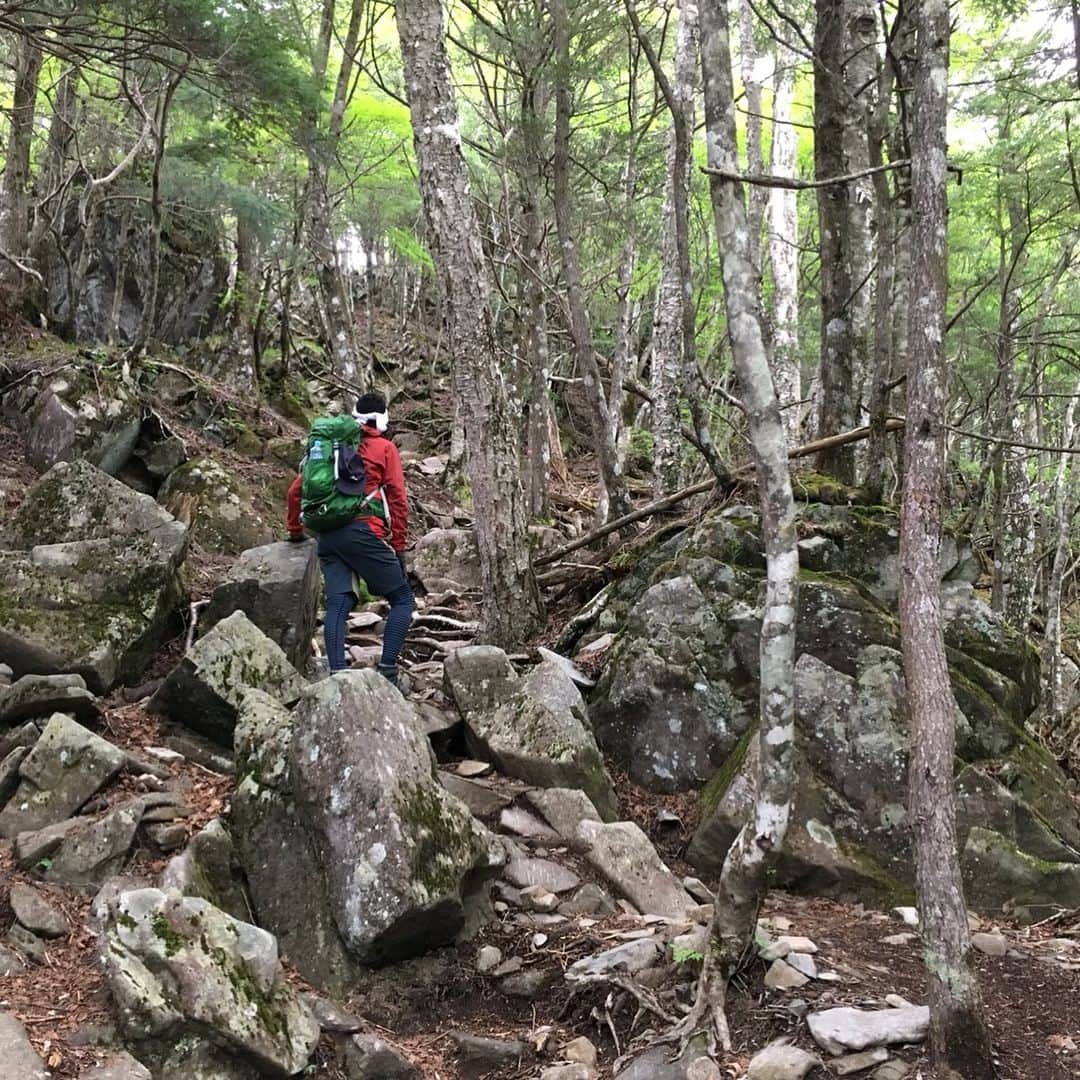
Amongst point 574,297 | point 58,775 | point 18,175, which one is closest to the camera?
point 58,775

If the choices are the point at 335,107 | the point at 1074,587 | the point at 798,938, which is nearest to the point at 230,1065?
the point at 798,938

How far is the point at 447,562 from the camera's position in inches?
423

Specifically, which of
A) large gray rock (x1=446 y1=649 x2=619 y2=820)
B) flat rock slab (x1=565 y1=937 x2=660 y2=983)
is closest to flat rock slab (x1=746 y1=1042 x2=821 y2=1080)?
flat rock slab (x1=565 y1=937 x2=660 y2=983)

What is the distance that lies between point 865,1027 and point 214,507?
27.5ft

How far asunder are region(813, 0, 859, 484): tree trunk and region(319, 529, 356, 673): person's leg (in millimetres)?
4383

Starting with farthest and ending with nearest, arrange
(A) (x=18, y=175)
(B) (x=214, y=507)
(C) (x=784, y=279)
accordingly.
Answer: (C) (x=784, y=279) < (A) (x=18, y=175) < (B) (x=214, y=507)

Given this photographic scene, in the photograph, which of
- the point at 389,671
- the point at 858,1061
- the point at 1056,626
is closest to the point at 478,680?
the point at 389,671

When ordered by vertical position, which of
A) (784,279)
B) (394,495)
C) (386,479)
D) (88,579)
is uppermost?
(784,279)

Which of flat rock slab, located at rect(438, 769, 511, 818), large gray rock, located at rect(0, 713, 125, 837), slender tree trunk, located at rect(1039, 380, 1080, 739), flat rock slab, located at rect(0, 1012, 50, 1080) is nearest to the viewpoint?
flat rock slab, located at rect(0, 1012, 50, 1080)

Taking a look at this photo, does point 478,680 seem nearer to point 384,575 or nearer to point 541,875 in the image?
point 384,575

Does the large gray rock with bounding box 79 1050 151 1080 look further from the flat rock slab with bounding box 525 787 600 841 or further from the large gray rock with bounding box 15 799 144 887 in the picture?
the flat rock slab with bounding box 525 787 600 841

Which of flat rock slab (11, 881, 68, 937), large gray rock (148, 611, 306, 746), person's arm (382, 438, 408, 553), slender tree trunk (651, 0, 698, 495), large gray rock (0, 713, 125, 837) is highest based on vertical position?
slender tree trunk (651, 0, 698, 495)

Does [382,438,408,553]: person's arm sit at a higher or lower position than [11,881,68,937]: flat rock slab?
higher

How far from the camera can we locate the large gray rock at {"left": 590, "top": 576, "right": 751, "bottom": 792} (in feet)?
21.1
